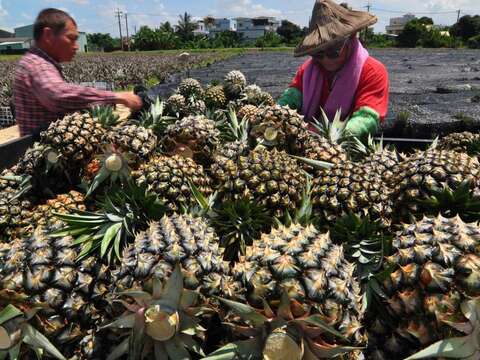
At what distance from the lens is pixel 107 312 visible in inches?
54.6

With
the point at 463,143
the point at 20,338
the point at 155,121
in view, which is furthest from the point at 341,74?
the point at 20,338

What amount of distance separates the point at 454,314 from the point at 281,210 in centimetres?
82

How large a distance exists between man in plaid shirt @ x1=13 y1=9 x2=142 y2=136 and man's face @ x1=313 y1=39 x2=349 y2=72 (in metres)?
1.65

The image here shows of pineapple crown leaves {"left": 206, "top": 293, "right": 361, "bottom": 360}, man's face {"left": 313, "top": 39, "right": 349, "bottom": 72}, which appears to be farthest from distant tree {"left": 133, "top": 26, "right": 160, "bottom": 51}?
pineapple crown leaves {"left": 206, "top": 293, "right": 361, "bottom": 360}

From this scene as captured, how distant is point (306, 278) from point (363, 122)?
2193 millimetres

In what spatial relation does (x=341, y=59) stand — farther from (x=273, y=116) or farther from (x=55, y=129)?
(x=55, y=129)

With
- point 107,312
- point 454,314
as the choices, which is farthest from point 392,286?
point 107,312

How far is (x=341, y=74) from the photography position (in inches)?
145

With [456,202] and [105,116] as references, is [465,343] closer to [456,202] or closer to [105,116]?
[456,202]

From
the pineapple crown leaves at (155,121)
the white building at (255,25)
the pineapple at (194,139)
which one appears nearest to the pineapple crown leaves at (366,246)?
the pineapple at (194,139)

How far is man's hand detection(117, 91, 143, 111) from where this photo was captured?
3283 mm

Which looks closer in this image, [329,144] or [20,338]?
[20,338]

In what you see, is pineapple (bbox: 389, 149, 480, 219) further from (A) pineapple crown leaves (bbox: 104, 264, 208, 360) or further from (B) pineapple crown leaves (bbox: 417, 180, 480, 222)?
(A) pineapple crown leaves (bbox: 104, 264, 208, 360)

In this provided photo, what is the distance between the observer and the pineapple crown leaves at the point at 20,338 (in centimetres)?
129
